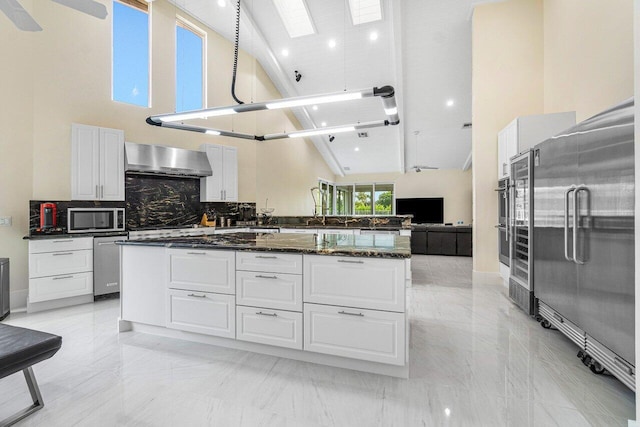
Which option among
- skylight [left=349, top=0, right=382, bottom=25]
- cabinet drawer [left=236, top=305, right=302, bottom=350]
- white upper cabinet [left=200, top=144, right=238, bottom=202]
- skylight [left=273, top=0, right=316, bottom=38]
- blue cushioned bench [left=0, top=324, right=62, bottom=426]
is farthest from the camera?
white upper cabinet [left=200, top=144, right=238, bottom=202]

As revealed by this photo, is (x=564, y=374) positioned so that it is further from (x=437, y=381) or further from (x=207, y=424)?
(x=207, y=424)

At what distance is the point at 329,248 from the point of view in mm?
2240

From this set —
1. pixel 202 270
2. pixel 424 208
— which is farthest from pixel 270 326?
pixel 424 208

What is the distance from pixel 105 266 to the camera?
4.09 m

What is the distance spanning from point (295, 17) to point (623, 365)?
6.17 m

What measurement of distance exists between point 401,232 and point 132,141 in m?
4.39

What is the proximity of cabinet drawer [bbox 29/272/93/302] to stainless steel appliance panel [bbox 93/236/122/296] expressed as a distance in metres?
0.08

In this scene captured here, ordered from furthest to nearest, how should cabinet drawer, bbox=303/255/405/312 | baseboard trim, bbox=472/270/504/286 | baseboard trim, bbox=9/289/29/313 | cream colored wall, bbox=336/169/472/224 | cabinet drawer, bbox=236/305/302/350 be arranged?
cream colored wall, bbox=336/169/472/224 → baseboard trim, bbox=472/270/504/286 → baseboard trim, bbox=9/289/29/313 → cabinet drawer, bbox=236/305/302/350 → cabinet drawer, bbox=303/255/405/312

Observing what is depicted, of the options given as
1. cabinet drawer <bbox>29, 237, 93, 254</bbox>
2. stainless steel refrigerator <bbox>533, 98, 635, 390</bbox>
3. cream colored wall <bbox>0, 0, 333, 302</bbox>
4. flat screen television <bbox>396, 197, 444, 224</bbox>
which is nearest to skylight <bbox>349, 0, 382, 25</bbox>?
cream colored wall <bbox>0, 0, 333, 302</bbox>

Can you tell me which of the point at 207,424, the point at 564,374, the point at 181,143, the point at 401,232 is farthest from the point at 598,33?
the point at 181,143

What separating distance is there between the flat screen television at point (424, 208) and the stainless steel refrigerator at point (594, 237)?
8123 millimetres

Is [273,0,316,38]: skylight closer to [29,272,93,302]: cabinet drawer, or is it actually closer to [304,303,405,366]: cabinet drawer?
Answer: [29,272,93,302]: cabinet drawer

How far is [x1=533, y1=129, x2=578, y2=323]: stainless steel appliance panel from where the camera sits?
2.33m

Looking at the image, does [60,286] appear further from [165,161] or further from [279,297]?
[279,297]
